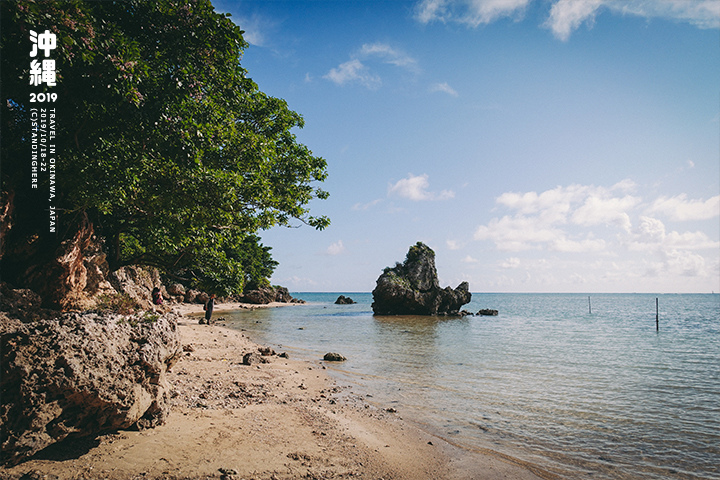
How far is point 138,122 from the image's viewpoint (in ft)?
23.5

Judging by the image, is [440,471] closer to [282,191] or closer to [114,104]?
[114,104]

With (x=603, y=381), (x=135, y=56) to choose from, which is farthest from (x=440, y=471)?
(x=603, y=381)

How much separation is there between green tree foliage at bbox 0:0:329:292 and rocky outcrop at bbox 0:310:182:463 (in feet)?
10.6

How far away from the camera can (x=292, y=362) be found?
50.3 ft

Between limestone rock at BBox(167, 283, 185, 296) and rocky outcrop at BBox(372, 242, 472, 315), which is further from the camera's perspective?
rocky outcrop at BBox(372, 242, 472, 315)

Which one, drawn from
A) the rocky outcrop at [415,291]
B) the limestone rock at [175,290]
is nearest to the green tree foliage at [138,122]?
the rocky outcrop at [415,291]

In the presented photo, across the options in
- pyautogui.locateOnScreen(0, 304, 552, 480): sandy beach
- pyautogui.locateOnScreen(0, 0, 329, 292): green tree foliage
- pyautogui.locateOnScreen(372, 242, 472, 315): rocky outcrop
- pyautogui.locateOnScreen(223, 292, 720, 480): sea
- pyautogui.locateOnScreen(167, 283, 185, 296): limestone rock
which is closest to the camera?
pyautogui.locateOnScreen(0, 304, 552, 480): sandy beach

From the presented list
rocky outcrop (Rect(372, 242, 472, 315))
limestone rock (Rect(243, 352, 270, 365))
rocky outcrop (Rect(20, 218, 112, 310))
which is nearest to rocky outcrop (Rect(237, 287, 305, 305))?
rocky outcrop (Rect(372, 242, 472, 315))

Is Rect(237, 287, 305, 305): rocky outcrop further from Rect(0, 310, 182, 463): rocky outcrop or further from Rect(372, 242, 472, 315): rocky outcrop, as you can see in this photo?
Rect(0, 310, 182, 463): rocky outcrop

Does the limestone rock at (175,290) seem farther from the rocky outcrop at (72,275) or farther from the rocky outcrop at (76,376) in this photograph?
the rocky outcrop at (76,376)

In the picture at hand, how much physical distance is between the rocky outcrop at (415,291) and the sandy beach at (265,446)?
48.5 meters

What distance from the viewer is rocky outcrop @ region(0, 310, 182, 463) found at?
4109 millimetres

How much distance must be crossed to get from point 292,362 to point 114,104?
463 inches

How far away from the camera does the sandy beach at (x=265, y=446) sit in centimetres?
479
